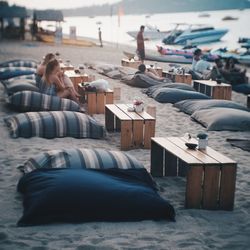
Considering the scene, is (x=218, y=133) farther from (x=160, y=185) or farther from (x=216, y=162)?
(x=216, y=162)

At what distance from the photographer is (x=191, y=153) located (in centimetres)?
478

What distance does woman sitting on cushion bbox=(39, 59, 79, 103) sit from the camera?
8.57 metres

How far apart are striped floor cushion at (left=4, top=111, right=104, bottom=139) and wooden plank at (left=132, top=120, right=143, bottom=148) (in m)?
0.62

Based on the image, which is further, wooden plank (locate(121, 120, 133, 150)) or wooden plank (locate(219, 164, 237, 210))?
wooden plank (locate(121, 120, 133, 150))

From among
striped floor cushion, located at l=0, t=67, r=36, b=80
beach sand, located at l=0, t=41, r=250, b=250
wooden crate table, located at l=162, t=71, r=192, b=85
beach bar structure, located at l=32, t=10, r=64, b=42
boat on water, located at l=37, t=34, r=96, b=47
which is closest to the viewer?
beach sand, located at l=0, t=41, r=250, b=250

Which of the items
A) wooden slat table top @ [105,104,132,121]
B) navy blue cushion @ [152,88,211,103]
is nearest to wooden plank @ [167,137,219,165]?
wooden slat table top @ [105,104,132,121]

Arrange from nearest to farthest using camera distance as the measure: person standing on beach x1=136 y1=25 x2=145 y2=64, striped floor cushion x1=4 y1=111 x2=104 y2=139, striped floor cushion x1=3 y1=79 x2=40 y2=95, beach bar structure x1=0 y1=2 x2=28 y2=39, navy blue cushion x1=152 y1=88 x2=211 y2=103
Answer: striped floor cushion x1=4 y1=111 x2=104 y2=139, striped floor cushion x1=3 y1=79 x2=40 y2=95, navy blue cushion x1=152 y1=88 x2=211 y2=103, person standing on beach x1=136 y1=25 x2=145 y2=64, beach bar structure x1=0 y1=2 x2=28 y2=39

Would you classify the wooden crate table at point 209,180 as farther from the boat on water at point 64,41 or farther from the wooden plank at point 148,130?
the boat on water at point 64,41

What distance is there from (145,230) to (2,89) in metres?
7.90

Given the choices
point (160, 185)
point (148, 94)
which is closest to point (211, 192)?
point (160, 185)

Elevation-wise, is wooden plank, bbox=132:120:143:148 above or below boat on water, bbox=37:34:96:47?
below

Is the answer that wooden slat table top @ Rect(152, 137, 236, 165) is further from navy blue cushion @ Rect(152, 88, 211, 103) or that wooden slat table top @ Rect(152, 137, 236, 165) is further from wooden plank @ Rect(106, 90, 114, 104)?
navy blue cushion @ Rect(152, 88, 211, 103)

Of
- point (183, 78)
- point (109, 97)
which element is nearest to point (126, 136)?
point (109, 97)

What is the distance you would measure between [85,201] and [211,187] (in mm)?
1227
